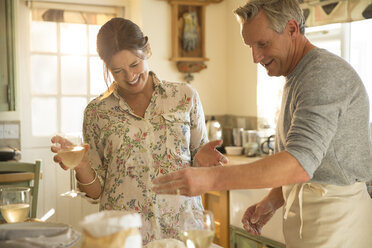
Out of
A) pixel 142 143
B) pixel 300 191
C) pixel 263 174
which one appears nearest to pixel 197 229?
pixel 263 174

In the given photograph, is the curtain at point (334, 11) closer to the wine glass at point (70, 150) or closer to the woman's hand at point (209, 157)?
the woman's hand at point (209, 157)

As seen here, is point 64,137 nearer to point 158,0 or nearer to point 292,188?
point 292,188

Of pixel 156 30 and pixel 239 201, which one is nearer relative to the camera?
pixel 239 201

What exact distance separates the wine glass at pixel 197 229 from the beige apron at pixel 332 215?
595 mm

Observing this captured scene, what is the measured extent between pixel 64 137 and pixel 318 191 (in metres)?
0.90

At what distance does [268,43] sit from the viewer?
1.41 meters

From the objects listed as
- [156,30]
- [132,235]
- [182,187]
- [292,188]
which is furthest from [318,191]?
[156,30]

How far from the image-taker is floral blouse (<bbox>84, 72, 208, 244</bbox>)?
1.75 meters

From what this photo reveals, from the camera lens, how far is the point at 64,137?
5.33 feet

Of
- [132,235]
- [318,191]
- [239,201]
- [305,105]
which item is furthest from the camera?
[239,201]

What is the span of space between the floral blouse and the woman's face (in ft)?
0.28

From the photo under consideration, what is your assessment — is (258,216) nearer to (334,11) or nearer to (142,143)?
(142,143)

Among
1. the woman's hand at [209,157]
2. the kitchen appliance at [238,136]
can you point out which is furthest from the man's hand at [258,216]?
the kitchen appliance at [238,136]

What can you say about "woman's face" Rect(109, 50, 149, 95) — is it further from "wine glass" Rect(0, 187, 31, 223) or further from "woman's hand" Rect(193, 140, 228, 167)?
"wine glass" Rect(0, 187, 31, 223)
